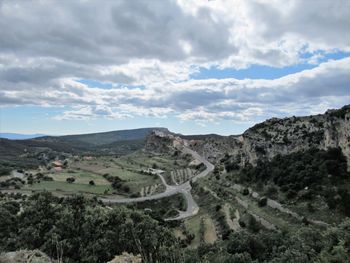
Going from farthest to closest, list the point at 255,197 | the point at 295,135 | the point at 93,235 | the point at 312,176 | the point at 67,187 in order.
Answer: the point at 67,187, the point at 295,135, the point at 255,197, the point at 312,176, the point at 93,235

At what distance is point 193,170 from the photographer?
166375 millimetres

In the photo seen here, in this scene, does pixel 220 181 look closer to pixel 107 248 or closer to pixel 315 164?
pixel 315 164

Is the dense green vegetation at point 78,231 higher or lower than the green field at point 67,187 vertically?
higher

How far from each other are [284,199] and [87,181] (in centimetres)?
9412

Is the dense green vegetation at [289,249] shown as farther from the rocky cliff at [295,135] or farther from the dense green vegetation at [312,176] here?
the rocky cliff at [295,135]

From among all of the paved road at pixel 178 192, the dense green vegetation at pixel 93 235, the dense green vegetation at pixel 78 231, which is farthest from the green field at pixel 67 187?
the dense green vegetation at pixel 78 231

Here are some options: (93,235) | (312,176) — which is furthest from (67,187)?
(93,235)

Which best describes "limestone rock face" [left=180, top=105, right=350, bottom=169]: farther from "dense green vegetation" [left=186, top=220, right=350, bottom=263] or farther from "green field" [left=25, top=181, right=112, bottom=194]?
"green field" [left=25, top=181, right=112, bottom=194]

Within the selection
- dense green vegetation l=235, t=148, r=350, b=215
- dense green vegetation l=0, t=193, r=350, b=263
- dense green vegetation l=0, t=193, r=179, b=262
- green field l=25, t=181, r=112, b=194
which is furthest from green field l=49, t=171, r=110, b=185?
dense green vegetation l=0, t=193, r=179, b=262

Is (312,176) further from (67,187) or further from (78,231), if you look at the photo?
(67,187)

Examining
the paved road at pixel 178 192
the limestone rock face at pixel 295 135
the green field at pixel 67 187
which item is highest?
the limestone rock face at pixel 295 135

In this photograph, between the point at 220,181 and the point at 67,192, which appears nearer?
the point at 220,181

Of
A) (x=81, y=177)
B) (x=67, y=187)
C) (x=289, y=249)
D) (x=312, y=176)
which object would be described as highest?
(x=312, y=176)

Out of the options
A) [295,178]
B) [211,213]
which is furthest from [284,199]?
Result: [211,213]
